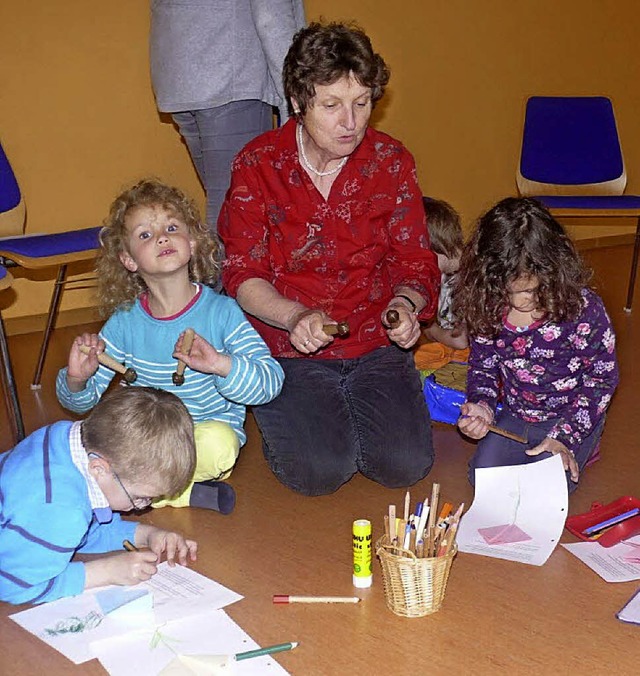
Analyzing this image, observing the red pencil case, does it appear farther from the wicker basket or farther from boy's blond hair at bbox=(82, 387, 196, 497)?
boy's blond hair at bbox=(82, 387, 196, 497)

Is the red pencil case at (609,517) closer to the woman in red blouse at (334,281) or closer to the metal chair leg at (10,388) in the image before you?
the woman in red blouse at (334,281)

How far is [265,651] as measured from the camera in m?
1.58

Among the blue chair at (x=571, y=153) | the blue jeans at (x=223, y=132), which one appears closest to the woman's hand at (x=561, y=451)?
the blue jeans at (x=223, y=132)

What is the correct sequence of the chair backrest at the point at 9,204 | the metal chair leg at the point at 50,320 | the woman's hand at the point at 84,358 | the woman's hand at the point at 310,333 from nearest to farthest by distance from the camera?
the woman's hand at the point at 310,333, the woman's hand at the point at 84,358, the metal chair leg at the point at 50,320, the chair backrest at the point at 9,204

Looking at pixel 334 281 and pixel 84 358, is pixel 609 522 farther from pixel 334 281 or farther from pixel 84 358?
pixel 84 358

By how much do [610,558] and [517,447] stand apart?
17.7 inches

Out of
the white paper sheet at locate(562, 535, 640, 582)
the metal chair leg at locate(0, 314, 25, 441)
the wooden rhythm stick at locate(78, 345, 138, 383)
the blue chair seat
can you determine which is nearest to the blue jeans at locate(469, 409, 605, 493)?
the white paper sheet at locate(562, 535, 640, 582)

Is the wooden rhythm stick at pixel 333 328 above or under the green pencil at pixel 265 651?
above

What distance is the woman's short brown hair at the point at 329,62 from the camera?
6.95ft

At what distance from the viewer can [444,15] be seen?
15.4ft

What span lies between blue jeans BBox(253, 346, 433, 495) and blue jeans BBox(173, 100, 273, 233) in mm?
638

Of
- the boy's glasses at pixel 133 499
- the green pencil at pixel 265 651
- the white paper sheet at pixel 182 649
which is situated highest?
the boy's glasses at pixel 133 499

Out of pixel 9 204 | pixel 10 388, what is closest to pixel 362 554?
pixel 10 388

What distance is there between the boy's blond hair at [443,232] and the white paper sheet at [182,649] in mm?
1583
